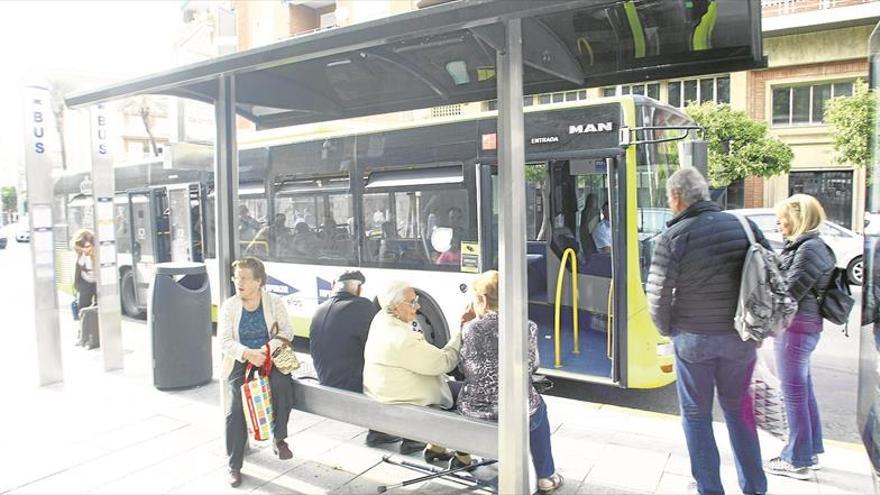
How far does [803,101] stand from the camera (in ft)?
79.4

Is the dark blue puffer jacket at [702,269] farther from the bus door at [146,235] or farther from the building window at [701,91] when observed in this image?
the building window at [701,91]

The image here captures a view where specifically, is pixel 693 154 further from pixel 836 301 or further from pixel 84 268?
pixel 84 268

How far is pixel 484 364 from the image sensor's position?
3.75 m

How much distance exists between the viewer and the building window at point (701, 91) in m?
25.4

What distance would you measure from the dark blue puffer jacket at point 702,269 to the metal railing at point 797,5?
23.9 metres

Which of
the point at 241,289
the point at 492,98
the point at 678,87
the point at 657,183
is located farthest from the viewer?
the point at 678,87

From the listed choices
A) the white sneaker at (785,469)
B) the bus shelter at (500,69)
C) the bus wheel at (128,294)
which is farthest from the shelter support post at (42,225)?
the white sneaker at (785,469)

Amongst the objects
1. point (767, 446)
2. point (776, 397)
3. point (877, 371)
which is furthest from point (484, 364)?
point (767, 446)

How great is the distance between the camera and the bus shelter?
313cm

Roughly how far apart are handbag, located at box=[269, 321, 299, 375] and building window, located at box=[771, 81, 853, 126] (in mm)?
24884

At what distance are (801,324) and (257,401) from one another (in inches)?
139

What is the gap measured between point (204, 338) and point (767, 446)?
5.22 m

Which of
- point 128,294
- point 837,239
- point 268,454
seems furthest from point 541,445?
point 837,239

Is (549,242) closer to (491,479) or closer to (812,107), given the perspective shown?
(491,479)
